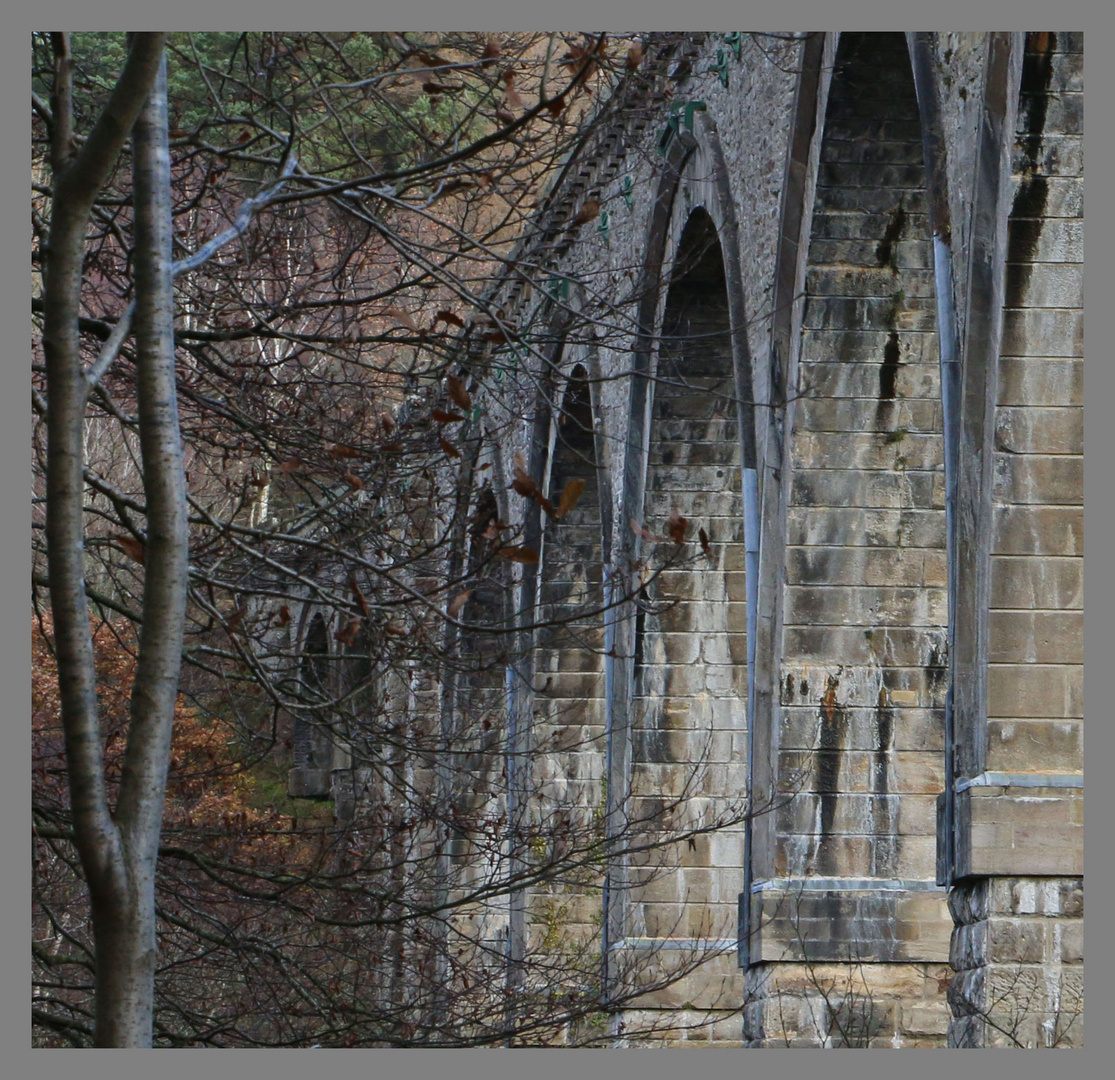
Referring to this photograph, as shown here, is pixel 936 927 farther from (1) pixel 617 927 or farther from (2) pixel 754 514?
(1) pixel 617 927

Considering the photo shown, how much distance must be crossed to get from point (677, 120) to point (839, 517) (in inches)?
124

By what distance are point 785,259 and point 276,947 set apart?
14.5 feet

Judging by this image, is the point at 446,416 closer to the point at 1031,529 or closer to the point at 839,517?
the point at 1031,529

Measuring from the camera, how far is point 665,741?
1188 centimetres

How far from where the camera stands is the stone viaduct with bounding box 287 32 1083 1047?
19.6 ft

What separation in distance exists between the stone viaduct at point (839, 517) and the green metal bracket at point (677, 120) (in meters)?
0.03

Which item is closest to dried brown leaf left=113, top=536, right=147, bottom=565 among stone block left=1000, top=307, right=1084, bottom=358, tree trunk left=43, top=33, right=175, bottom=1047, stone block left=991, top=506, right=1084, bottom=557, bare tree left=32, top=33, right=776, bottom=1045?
bare tree left=32, top=33, right=776, bottom=1045

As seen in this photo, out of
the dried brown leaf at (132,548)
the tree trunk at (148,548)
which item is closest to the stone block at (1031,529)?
the dried brown leaf at (132,548)

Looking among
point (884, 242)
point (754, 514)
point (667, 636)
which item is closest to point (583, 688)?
point (667, 636)

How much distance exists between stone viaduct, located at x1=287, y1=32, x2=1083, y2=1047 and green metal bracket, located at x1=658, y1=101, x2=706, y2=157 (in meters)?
0.03

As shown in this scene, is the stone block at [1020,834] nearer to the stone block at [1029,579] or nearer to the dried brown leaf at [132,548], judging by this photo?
the stone block at [1029,579]

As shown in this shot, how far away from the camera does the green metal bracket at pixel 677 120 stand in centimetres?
1027

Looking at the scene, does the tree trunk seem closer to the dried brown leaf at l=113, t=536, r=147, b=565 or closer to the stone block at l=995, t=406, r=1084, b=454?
the dried brown leaf at l=113, t=536, r=147, b=565

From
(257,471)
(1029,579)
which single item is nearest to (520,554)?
(257,471)
